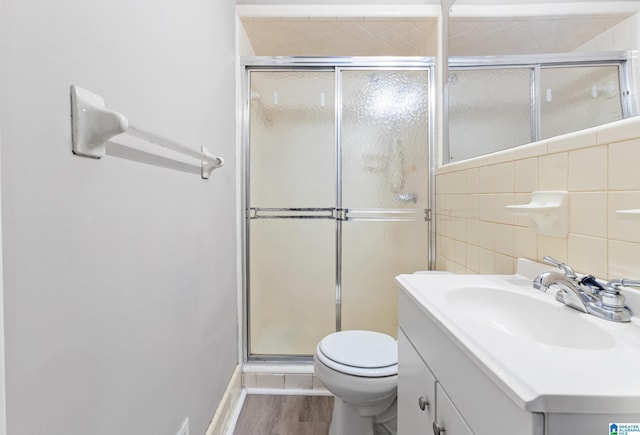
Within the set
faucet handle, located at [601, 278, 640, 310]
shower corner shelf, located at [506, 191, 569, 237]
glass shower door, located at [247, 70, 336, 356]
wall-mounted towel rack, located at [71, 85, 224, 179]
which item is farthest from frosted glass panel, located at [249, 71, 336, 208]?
faucet handle, located at [601, 278, 640, 310]

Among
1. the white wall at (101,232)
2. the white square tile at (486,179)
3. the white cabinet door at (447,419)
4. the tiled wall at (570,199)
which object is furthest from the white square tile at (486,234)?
the white wall at (101,232)

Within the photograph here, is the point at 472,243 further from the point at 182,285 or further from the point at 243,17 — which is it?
the point at 243,17

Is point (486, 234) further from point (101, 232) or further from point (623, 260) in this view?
point (101, 232)

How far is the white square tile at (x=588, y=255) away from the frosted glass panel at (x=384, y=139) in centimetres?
109

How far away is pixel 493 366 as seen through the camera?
43cm

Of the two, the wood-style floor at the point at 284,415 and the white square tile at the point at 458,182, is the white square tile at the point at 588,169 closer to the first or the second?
the white square tile at the point at 458,182

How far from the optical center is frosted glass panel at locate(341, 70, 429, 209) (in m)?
1.88

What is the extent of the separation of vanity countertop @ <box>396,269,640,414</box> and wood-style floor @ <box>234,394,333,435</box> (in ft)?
3.38

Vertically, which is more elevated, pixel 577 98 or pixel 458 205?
pixel 577 98

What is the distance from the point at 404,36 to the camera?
1.97 metres

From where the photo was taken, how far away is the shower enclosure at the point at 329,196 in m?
1.88

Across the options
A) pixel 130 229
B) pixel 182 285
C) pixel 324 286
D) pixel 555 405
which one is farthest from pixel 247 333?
pixel 555 405

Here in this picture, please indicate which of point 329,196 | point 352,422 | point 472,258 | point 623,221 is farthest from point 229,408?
point 623,221

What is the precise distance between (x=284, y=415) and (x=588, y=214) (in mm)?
1531
